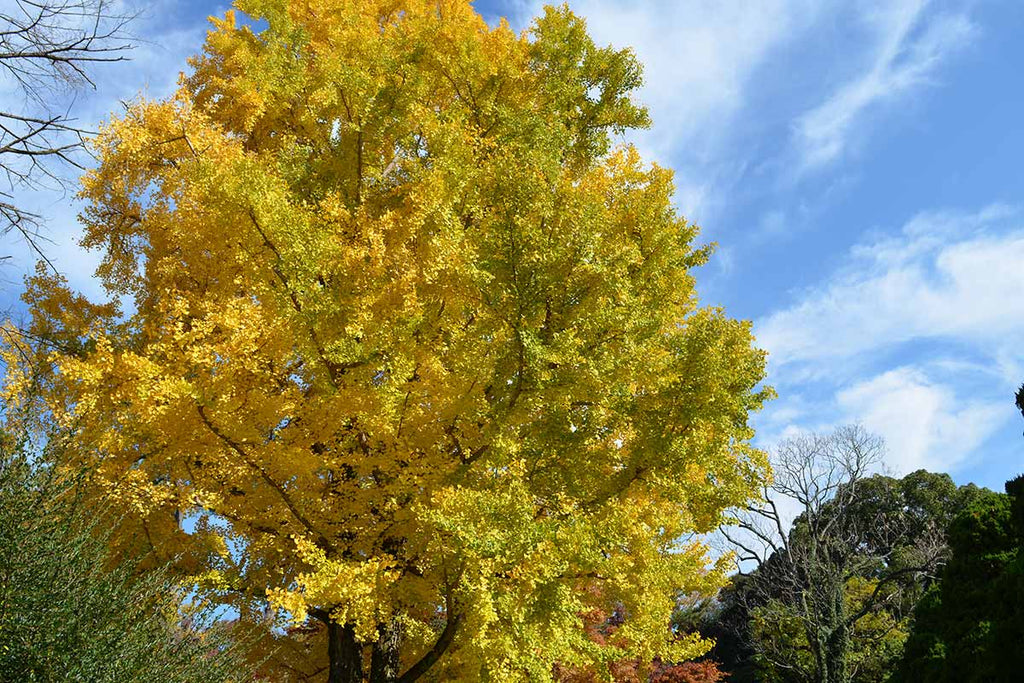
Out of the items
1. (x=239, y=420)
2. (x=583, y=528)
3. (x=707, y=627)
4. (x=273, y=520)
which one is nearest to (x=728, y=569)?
(x=583, y=528)

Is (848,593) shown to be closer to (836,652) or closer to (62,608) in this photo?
(836,652)

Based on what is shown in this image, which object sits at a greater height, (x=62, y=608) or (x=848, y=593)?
(x=848, y=593)

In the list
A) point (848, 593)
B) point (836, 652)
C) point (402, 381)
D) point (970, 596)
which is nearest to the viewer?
point (402, 381)

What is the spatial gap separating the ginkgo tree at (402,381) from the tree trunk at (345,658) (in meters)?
0.04

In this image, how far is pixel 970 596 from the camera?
9.90 m

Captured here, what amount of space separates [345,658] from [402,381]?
161 inches

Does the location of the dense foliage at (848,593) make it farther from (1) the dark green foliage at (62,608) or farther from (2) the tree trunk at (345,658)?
(1) the dark green foliage at (62,608)

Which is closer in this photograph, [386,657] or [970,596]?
[386,657]

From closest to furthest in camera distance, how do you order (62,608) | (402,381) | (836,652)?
(62,608) → (402,381) → (836,652)

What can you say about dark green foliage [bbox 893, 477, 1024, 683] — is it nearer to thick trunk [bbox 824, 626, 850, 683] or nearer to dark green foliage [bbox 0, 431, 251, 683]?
thick trunk [bbox 824, 626, 850, 683]

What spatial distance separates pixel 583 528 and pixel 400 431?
229 centimetres

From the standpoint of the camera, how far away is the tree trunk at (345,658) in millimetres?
7957

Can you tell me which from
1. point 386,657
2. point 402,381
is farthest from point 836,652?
point 402,381

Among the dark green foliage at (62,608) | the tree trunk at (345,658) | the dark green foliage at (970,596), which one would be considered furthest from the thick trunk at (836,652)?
the dark green foliage at (62,608)
